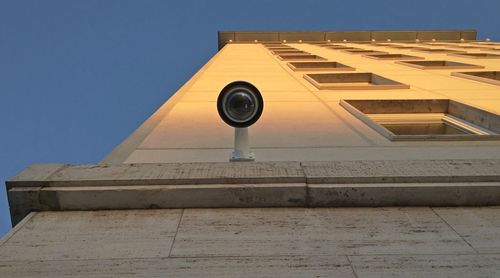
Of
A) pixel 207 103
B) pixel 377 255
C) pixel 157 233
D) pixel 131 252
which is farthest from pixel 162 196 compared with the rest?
pixel 207 103

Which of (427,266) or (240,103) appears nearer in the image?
(427,266)

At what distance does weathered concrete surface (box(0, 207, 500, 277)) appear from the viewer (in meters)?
2.59

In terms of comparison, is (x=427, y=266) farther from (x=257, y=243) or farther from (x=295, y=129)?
(x=295, y=129)

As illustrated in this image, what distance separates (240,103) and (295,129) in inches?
94.5

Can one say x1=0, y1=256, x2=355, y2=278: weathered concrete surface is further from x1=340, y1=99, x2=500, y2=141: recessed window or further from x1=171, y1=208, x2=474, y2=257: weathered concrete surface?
x1=340, y1=99, x2=500, y2=141: recessed window

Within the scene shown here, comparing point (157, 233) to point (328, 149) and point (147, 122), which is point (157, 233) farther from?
point (147, 122)

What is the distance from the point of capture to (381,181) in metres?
3.45

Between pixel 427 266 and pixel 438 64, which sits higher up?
pixel 438 64

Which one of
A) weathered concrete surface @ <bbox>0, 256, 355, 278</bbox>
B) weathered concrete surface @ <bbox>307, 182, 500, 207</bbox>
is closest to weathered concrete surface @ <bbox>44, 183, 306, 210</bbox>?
weathered concrete surface @ <bbox>307, 182, 500, 207</bbox>

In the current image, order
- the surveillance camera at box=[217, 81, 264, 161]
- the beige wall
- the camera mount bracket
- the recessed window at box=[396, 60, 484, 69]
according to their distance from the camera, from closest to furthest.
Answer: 1. the surveillance camera at box=[217, 81, 264, 161]
2. the camera mount bracket
3. the beige wall
4. the recessed window at box=[396, 60, 484, 69]

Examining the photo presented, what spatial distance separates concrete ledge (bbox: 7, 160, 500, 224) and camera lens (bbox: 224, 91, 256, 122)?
1.78 feet

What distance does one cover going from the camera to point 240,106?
143 inches

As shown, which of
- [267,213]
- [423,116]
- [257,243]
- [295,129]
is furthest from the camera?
[423,116]

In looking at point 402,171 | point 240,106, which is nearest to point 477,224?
point 402,171
